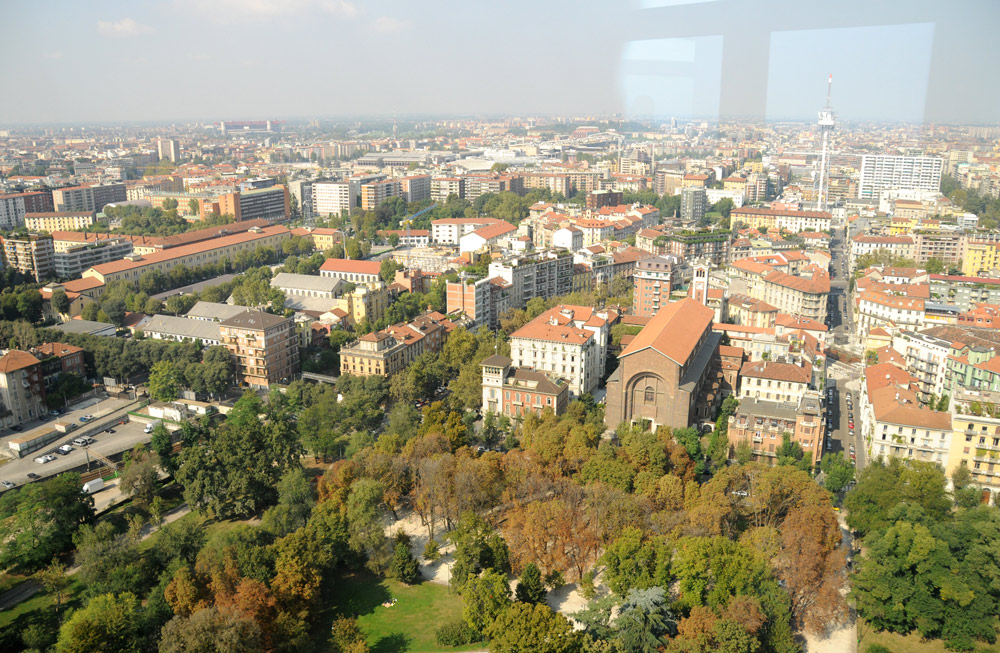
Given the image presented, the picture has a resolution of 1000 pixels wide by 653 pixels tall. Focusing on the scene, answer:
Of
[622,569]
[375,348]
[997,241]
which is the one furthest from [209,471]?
[997,241]

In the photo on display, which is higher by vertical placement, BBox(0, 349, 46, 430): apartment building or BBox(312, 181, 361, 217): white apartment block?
BBox(312, 181, 361, 217): white apartment block

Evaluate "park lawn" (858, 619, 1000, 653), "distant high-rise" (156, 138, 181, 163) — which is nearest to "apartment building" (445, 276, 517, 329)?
"park lawn" (858, 619, 1000, 653)

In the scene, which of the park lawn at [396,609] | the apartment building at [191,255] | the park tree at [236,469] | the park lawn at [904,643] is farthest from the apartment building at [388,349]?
the apartment building at [191,255]

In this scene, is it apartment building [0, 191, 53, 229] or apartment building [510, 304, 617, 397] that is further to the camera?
apartment building [0, 191, 53, 229]

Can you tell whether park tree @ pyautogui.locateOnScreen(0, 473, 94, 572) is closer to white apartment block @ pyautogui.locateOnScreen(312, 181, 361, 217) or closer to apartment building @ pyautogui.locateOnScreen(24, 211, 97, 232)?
apartment building @ pyautogui.locateOnScreen(24, 211, 97, 232)

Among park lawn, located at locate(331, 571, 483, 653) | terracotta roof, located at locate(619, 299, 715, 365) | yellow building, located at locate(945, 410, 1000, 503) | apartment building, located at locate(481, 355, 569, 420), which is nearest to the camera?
park lawn, located at locate(331, 571, 483, 653)

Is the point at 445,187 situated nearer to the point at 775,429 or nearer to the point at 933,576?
the point at 775,429

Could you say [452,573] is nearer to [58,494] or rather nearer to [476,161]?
[58,494]
